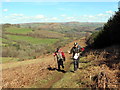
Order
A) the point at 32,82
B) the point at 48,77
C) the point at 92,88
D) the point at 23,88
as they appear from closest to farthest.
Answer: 1. the point at 92,88
2. the point at 23,88
3. the point at 32,82
4. the point at 48,77

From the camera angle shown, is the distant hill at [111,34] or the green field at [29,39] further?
the green field at [29,39]

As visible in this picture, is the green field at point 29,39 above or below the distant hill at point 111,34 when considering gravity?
below

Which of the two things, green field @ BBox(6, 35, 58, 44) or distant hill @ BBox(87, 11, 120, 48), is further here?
green field @ BBox(6, 35, 58, 44)

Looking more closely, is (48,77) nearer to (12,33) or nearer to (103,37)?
(103,37)

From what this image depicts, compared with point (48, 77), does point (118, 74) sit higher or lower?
higher

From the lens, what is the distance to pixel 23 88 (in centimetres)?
1043

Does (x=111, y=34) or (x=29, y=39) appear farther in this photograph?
(x=29, y=39)

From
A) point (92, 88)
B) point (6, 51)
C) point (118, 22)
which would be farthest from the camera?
point (6, 51)

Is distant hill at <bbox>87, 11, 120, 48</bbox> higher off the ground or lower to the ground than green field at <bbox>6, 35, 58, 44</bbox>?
higher

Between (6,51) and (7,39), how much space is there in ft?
83.1

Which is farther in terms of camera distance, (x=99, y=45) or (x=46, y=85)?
(x=99, y=45)

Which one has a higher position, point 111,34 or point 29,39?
point 111,34

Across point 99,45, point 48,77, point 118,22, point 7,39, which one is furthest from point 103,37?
point 7,39

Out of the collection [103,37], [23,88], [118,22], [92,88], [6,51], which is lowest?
[6,51]
